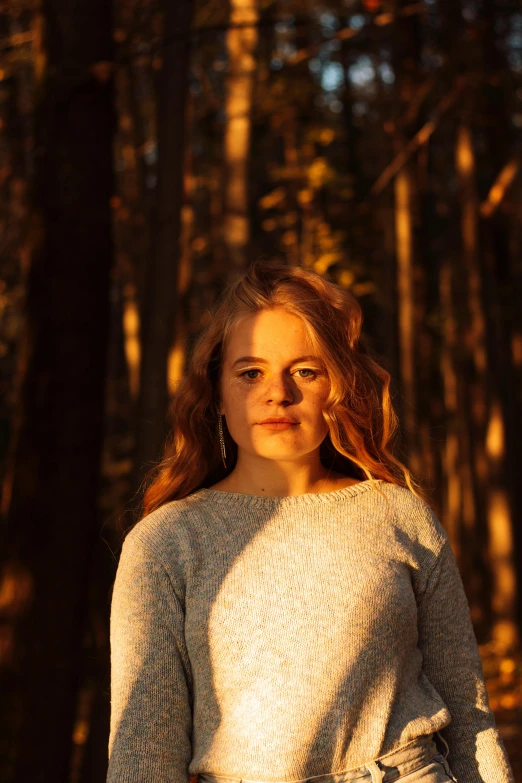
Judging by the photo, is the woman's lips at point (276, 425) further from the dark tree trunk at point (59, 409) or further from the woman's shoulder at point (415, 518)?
the dark tree trunk at point (59, 409)

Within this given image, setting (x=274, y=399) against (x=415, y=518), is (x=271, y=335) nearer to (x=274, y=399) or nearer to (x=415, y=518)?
(x=274, y=399)

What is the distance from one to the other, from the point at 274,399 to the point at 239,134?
21.3ft

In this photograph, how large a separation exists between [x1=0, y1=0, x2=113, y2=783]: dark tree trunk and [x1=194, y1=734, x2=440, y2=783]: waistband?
134 inches

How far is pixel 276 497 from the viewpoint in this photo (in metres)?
2.90

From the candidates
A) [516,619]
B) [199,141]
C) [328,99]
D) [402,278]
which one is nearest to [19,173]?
[199,141]

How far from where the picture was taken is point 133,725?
8.20 feet

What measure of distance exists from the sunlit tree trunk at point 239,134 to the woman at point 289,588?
5.00 m

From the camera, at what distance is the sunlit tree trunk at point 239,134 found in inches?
326

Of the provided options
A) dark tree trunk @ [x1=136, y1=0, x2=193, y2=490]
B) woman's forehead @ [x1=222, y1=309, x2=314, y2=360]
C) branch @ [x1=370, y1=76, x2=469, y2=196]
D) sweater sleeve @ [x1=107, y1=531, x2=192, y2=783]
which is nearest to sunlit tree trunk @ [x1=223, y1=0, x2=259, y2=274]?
dark tree trunk @ [x1=136, y1=0, x2=193, y2=490]

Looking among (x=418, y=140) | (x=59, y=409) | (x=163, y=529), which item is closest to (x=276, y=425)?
(x=163, y=529)

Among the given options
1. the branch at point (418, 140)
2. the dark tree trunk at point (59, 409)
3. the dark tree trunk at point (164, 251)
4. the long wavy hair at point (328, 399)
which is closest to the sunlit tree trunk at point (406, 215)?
the branch at point (418, 140)

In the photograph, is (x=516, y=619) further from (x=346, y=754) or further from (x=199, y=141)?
(x=346, y=754)

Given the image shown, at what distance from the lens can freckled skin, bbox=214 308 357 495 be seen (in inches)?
112

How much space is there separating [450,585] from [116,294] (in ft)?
66.7
